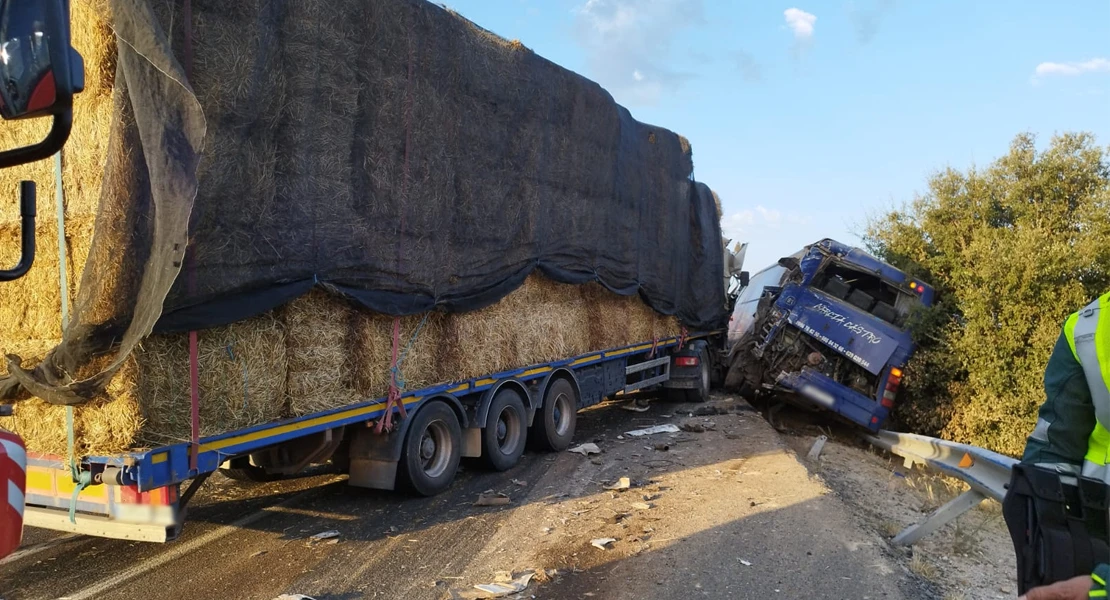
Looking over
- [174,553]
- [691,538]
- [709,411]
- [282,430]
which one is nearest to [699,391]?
[709,411]

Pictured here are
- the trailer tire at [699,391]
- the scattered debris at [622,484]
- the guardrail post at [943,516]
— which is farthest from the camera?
the trailer tire at [699,391]

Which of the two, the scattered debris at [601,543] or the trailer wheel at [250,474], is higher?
the trailer wheel at [250,474]

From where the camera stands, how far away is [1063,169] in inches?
A: 428

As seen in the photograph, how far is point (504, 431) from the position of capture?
8219mm

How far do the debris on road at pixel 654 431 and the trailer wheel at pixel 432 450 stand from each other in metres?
3.57

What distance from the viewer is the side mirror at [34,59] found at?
1.86 metres

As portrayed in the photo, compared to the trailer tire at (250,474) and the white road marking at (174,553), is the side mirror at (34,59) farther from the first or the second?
the trailer tire at (250,474)

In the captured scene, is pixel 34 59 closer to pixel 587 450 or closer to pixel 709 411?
pixel 587 450

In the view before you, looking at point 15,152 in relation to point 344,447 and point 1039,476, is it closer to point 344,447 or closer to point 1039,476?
point 1039,476

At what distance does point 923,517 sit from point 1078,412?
5.83 metres

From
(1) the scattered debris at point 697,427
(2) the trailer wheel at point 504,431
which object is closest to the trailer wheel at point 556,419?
(2) the trailer wheel at point 504,431

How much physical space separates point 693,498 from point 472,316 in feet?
9.13

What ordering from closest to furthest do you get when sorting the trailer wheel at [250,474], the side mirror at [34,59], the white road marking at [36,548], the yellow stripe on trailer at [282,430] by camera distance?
the side mirror at [34,59], the yellow stripe on trailer at [282,430], the white road marking at [36,548], the trailer wheel at [250,474]

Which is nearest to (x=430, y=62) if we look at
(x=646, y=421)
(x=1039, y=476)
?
(x=1039, y=476)
